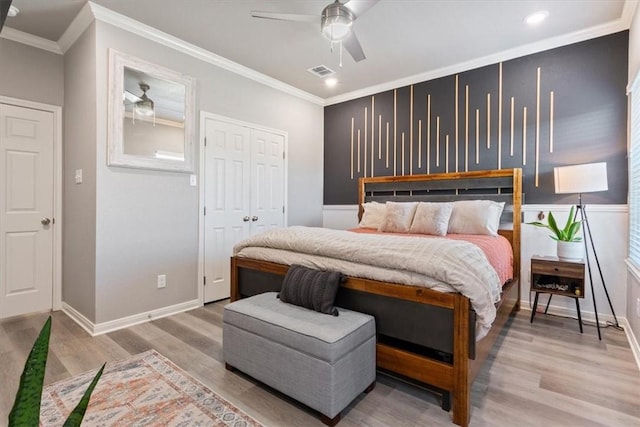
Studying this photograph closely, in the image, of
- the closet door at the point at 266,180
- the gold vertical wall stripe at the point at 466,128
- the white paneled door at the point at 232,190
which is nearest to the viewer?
the white paneled door at the point at 232,190

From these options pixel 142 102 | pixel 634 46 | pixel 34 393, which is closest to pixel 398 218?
pixel 634 46

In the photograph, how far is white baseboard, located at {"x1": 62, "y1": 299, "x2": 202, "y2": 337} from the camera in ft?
9.24

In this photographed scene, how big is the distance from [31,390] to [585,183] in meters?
3.66

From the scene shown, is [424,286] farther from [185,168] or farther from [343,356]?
[185,168]

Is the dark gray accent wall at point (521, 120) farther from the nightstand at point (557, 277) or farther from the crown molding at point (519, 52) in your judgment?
the nightstand at point (557, 277)

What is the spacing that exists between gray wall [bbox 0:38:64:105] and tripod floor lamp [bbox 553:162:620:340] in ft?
16.3

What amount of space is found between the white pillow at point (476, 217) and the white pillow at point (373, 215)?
2.75ft

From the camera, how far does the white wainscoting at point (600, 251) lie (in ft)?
9.70

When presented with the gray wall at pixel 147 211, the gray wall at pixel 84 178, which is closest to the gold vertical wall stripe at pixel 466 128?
the gray wall at pixel 147 211

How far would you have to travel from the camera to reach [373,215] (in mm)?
4039

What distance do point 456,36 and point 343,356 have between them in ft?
10.3

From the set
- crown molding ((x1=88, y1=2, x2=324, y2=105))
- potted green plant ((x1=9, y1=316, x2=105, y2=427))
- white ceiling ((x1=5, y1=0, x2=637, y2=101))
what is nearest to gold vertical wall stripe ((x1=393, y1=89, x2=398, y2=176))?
white ceiling ((x1=5, y1=0, x2=637, y2=101))

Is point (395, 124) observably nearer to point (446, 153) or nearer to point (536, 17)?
point (446, 153)

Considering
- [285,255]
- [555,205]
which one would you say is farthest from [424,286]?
[555,205]
